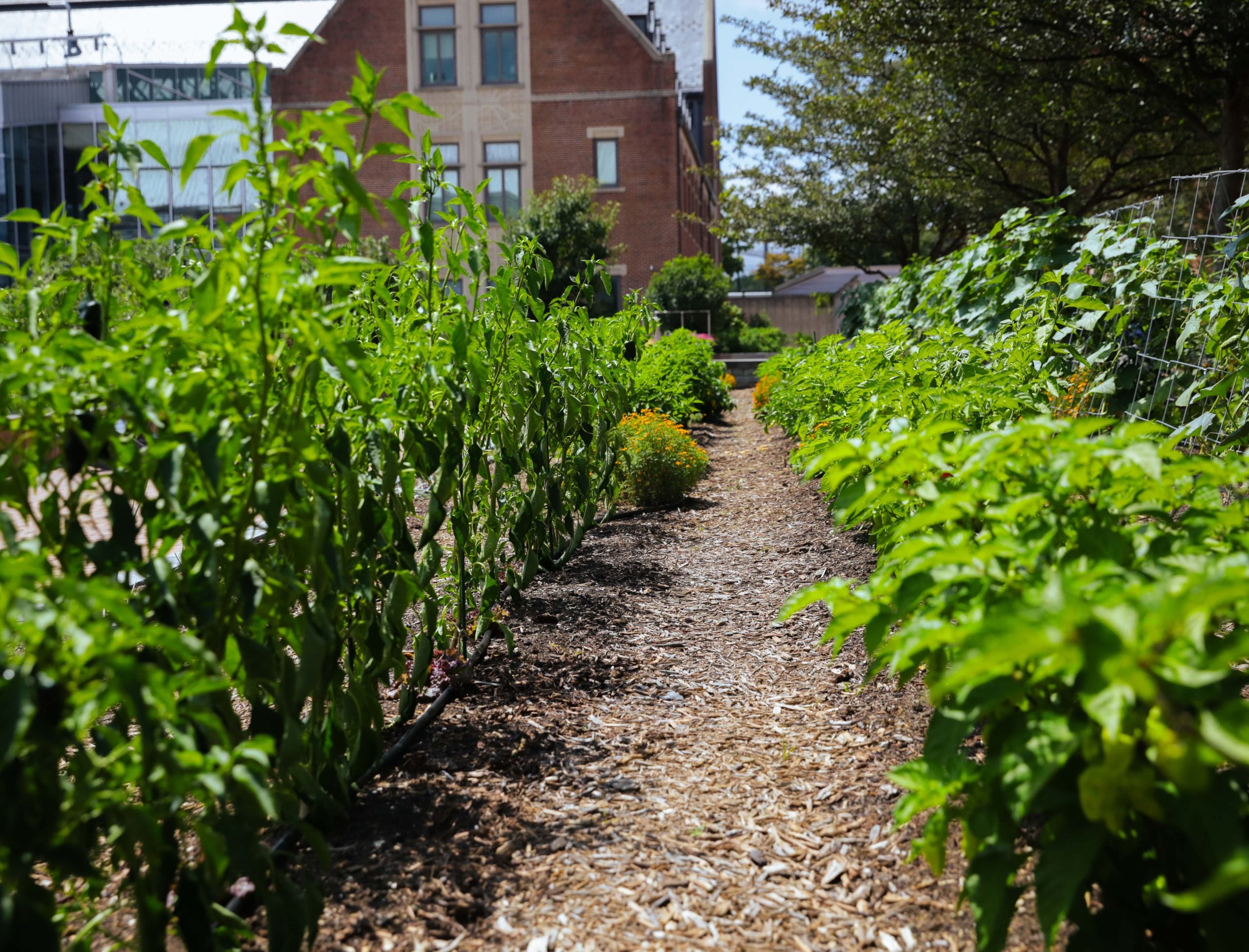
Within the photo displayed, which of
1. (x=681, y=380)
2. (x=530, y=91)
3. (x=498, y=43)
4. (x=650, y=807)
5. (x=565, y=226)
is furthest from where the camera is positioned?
(x=498, y=43)

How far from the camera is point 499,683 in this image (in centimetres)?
373

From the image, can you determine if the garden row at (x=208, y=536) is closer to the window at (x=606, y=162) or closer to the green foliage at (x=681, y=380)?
the green foliage at (x=681, y=380)

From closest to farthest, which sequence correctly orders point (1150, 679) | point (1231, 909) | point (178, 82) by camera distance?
point (1150, 679), point (1231, 909), point (178, 82)

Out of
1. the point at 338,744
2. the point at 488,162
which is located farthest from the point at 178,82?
the point at 338,744

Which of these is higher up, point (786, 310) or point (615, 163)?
point (615, 163)

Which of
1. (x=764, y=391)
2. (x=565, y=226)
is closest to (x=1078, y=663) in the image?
(x=764, y=391)

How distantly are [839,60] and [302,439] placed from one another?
Result: 1909 centimetres

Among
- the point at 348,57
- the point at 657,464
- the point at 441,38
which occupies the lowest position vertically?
the point at 657,464

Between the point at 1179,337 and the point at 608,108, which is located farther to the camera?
the point at 608,108

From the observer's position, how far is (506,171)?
1066 inches

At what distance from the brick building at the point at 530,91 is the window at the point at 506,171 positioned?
0.03 metres

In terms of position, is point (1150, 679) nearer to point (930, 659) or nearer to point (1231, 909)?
point (1231, 909)

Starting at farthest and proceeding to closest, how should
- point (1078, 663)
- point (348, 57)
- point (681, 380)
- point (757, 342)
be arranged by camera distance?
1. point (757, 342)
2. point (348, 57)
3. point (681, 380)
4. point (1078, 663)

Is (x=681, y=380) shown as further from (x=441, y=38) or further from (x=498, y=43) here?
(x=441, y=38)
